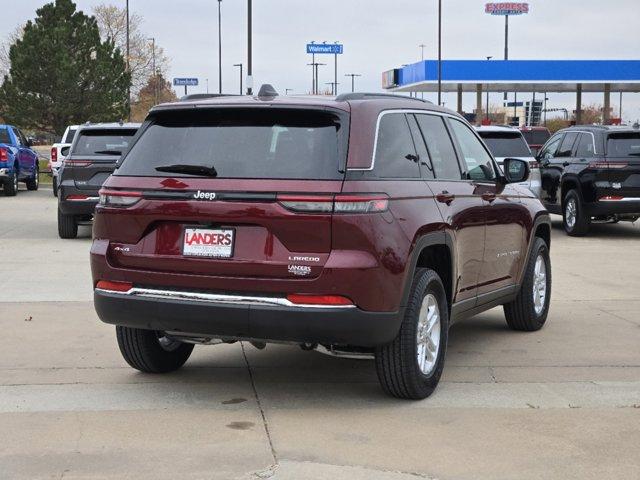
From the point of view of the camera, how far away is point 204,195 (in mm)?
5793

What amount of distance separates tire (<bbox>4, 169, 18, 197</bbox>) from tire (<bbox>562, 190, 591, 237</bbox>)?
14.7m

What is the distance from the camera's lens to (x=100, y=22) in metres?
80.8

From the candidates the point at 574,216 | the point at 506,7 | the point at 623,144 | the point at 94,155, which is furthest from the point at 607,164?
the point at 506,7

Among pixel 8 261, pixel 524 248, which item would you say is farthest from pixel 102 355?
pixel 8 261

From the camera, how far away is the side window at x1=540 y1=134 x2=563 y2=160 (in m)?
18.6

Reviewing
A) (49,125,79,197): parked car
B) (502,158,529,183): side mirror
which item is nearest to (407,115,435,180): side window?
(502,158,529,183): side mirror

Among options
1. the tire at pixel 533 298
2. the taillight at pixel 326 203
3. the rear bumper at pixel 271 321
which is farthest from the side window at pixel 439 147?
the tire at pixel 533 298

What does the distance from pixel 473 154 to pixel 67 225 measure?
1015cm

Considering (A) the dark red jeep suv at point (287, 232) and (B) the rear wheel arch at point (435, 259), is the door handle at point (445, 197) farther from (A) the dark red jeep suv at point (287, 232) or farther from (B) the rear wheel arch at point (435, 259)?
(B) the rear wheel arch at point (435, 259)

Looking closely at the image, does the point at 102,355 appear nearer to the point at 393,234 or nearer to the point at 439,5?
the point at 393,234

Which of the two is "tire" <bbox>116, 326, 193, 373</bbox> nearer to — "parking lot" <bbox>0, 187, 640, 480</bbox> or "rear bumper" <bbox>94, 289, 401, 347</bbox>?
"parking lot" <bbox>0, 187, 640, 480</bbox>

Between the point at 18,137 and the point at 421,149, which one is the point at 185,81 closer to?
the point at 18,137

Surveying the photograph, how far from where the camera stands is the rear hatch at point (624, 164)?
1672cm

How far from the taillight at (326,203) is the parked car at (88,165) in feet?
34.3
